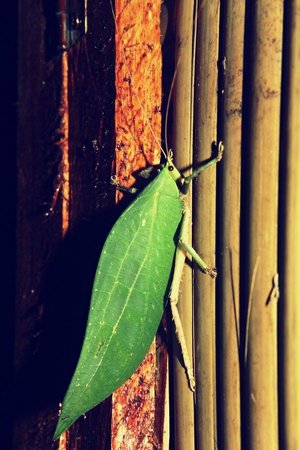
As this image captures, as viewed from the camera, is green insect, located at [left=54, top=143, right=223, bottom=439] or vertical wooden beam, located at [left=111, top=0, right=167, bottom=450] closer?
green insect, located at [left=54, top=143, right=223, bottom=439]

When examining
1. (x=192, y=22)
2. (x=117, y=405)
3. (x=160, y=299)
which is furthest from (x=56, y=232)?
(x=192, y=22)

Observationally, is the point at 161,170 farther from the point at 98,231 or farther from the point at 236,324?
the point at 236,324

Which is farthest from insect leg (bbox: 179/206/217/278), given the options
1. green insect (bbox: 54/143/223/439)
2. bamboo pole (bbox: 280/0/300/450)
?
bamboo pole (bbox: 280/0/300/450)

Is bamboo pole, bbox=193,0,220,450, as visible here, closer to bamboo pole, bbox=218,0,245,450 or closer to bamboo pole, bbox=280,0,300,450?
bamboo pole, bbox=218,0,245,450

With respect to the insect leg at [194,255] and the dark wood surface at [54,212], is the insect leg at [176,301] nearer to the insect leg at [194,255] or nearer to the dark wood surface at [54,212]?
the insect leg at [194,255]

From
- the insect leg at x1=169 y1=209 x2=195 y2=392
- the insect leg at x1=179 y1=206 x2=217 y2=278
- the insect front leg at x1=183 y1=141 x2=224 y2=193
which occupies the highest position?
the insect front leg at x1=183 y1=141 x2=224 y2=193

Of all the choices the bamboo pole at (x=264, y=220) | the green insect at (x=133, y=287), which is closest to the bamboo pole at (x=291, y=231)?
the bamboo pole at (x=264, y=220)

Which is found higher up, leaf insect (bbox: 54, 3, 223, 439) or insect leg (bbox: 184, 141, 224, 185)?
insect leg (bbox: 184, 141, 224, 185)
